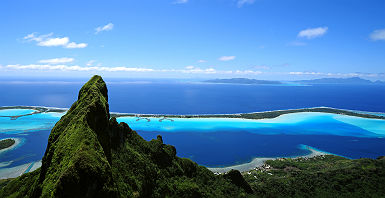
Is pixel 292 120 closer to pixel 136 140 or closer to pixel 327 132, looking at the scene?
pixel 327 132

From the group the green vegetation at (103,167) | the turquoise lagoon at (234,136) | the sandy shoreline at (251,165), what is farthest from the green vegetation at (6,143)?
the sandy shoreline at (251,165)

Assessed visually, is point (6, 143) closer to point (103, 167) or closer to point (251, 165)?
point (103, 167)

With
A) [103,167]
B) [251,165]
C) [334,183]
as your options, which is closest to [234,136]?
[251,165]

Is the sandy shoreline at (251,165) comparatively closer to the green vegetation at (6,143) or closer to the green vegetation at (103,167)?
the green vegetation at (103,167)

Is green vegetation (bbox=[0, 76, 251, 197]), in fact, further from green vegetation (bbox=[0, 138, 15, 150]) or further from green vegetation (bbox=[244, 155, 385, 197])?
green vegetation (bbox=[0, 138, 15, 150])

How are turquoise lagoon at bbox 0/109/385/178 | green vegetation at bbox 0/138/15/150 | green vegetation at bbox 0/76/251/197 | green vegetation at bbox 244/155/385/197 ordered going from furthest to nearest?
green vegetation at bbox 0/138/15/150 → turquoise lagoon at bbox 0/109/385/178 → green vegetation at bbox 244/155/385/197 → green vegetation at bbox 0/76/251/197

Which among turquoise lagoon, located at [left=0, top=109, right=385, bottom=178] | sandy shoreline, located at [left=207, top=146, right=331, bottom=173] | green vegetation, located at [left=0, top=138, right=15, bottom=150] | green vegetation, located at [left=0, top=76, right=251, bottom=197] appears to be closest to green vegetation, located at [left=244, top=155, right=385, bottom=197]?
green vegetation, located at [left=0, top=76, right=251, bottom=197]
